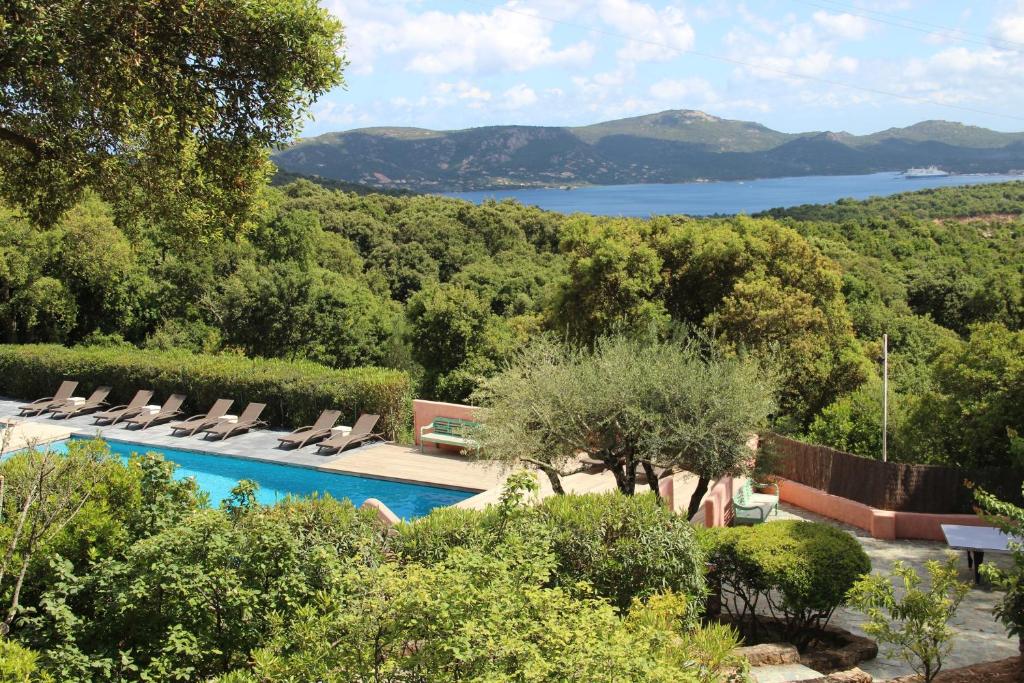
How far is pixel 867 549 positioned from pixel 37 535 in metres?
9.20

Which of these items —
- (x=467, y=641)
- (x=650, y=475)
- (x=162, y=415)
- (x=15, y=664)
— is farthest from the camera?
(x=162, y=415)

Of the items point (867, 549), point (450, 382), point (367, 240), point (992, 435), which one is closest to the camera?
point (867, 549)

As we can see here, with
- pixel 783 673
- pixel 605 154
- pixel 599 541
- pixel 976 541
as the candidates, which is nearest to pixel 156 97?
pixel 599 541

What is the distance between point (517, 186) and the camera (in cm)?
15075

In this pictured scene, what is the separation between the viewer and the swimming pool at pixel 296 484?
14094 millimetres

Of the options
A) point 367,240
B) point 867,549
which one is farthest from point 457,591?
point 367,240

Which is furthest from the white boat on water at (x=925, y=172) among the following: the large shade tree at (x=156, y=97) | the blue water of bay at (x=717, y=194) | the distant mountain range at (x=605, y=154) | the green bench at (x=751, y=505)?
the large shade tree at (x=156, y=97)

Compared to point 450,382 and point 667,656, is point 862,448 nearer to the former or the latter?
point 450,382

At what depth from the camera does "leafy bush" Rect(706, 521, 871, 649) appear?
738cm

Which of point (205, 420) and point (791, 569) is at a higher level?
point (791, 569)

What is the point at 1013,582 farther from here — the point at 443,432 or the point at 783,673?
the point at 443,432

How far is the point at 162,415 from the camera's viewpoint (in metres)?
18.2

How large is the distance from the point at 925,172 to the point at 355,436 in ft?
444

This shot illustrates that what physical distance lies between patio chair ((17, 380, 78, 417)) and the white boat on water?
128257mm
